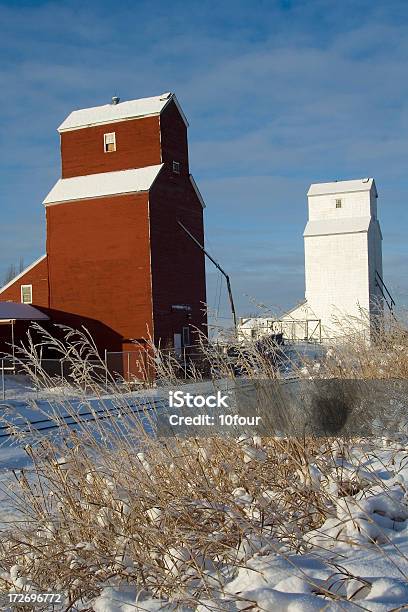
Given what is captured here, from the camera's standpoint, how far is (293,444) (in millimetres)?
4820

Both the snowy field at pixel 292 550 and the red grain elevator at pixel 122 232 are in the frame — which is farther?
the red grain elevator at pixel 122 232

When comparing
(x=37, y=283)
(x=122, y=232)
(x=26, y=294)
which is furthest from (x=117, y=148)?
(x=26, y=294)

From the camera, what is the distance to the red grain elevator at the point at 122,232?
29906 mm

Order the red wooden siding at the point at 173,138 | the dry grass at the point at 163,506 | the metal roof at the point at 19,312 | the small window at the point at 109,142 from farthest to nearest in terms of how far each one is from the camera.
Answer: the small window at the point at 109,142 → the red wooden siding at the point at 173,138 → the metal roof at the point at 19,312 → the dry grass at the point at 163,506

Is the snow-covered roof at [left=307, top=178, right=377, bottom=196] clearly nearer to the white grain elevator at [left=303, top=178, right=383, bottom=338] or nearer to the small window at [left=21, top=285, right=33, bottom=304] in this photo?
the white grain elevator at [left=303, top=178, right=383, bottom=338]

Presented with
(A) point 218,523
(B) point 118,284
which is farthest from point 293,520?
(B) point 118,284

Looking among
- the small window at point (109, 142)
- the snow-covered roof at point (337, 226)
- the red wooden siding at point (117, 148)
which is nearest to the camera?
the red wooden siding at point (117, 148)

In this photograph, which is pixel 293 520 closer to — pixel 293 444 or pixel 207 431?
pixel 293 444

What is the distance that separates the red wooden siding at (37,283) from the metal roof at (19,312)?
652 millimetres

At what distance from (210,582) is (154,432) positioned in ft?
6.78

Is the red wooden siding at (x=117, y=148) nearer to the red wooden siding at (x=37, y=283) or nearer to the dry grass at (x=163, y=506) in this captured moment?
the red wooden siding at (x=37, y=283)

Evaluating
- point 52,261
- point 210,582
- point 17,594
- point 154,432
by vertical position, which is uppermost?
point 52,261

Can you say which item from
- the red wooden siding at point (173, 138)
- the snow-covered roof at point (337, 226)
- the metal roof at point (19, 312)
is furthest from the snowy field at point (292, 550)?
the snow-covered roof at point (337, 226)

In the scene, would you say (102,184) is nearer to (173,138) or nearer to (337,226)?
(173,138)
